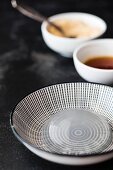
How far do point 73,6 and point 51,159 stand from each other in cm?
81

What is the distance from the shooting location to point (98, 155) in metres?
0.61

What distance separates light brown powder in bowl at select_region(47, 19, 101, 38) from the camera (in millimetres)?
1068

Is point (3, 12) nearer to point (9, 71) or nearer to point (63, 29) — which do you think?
point (63, 29)

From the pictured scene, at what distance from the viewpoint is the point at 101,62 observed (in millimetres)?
931

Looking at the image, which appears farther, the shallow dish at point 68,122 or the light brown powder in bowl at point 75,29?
the light brown powder in bowl at point 75,29

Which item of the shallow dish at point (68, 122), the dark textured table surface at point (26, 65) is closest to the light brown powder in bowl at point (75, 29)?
the dark textured table surface at point (26, 65)

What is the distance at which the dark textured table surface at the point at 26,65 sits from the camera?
0.69 metres

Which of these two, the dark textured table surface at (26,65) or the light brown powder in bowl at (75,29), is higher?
the light brown powder in bowl at (75,29)

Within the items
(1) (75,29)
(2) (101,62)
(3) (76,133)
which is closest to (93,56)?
(2) (101,62)

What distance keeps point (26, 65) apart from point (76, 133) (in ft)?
1.07

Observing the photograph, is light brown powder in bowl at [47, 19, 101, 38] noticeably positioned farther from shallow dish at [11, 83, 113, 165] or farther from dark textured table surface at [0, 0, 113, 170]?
shallow dish at [11, 83, 113, 165]

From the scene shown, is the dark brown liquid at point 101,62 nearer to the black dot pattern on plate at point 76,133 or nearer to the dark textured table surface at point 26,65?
the dark textured table surface at point 26,65

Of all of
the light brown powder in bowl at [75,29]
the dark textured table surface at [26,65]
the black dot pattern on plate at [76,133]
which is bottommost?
the dark textured table surface at [26,65]

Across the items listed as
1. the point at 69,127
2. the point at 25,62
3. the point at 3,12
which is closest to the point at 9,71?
the point at 25,62
